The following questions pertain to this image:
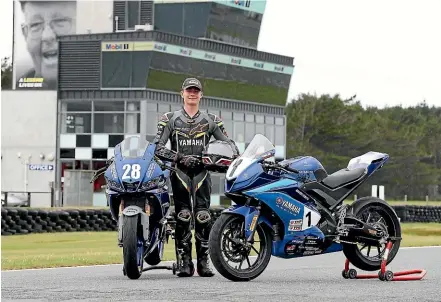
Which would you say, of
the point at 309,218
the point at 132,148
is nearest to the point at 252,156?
the point at 309,218

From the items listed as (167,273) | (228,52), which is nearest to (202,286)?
(167,273)

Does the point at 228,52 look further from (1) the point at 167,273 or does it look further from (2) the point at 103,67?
(1) the point at 167,273

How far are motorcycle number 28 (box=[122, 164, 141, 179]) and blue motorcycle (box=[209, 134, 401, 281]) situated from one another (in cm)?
84

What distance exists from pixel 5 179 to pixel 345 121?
4867cm

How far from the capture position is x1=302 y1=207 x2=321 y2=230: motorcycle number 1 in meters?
10.3

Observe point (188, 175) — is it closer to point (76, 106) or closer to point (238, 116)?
point (76, 106)

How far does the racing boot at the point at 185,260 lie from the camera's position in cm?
1066

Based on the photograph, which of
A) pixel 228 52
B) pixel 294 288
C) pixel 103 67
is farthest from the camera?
pixel 228 52

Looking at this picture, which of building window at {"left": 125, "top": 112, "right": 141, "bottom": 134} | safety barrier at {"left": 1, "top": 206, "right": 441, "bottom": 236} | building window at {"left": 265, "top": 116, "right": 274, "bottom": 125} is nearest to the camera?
safety barrier at {"left": 1, "top": 206, "right": 441, "bottom": 236}

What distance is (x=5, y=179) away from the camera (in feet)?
202

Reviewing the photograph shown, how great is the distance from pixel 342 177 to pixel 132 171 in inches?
75.6

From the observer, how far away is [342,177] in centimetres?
1062

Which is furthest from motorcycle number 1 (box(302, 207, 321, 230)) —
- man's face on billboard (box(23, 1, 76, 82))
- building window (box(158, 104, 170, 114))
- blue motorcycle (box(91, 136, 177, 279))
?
man's face on billboard (box(23, 1, 76, 82))

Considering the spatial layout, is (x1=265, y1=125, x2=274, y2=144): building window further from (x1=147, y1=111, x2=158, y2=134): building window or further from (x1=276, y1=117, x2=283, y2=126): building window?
(x1=147, y1=111, x2=158, y2=134): building window
